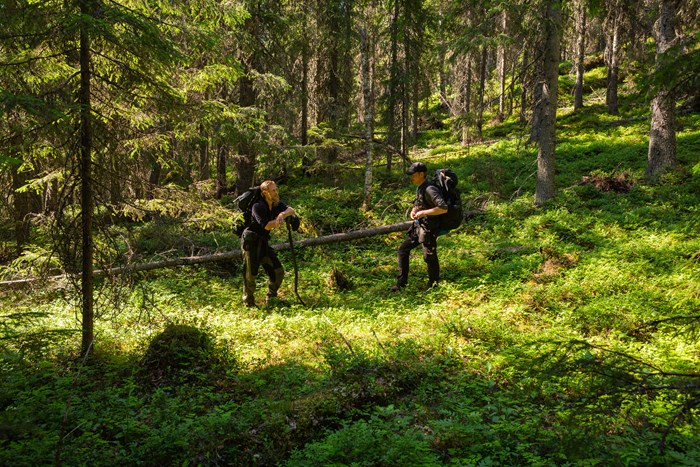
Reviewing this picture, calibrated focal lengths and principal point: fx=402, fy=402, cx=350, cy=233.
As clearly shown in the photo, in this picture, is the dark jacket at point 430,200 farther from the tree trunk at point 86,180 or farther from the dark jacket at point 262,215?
the tree trunk at point 86,180

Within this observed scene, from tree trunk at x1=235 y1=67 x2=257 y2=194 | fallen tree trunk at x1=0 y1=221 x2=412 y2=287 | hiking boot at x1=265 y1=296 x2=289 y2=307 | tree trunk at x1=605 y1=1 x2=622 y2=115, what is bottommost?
hiking boot at x1=265 y1=296 x2=289 y2=307

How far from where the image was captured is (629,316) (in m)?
5.99

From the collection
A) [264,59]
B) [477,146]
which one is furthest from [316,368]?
[477,146]

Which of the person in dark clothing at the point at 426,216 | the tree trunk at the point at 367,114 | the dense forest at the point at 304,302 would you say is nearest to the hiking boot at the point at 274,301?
the dense forest at the point at 304,302

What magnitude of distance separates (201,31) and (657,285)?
346 inches

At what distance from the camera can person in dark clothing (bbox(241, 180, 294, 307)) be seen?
7.90 metres

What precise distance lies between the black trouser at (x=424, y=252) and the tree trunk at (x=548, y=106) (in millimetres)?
6046

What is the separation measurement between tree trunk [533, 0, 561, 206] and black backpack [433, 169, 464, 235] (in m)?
5.62

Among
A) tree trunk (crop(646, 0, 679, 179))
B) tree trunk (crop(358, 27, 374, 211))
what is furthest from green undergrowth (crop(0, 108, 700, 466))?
tree trunk (crop(358, 27, 374, 211))

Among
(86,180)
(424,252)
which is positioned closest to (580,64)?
(424,252)

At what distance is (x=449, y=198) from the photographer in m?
8.07

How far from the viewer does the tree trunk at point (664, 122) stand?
38.8 feet

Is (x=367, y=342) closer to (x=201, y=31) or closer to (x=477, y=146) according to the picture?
(x=201, y=31)

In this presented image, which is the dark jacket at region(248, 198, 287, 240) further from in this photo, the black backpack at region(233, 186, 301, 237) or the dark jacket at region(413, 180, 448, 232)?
the dark jacket at region(413, 180, 448, 232)
